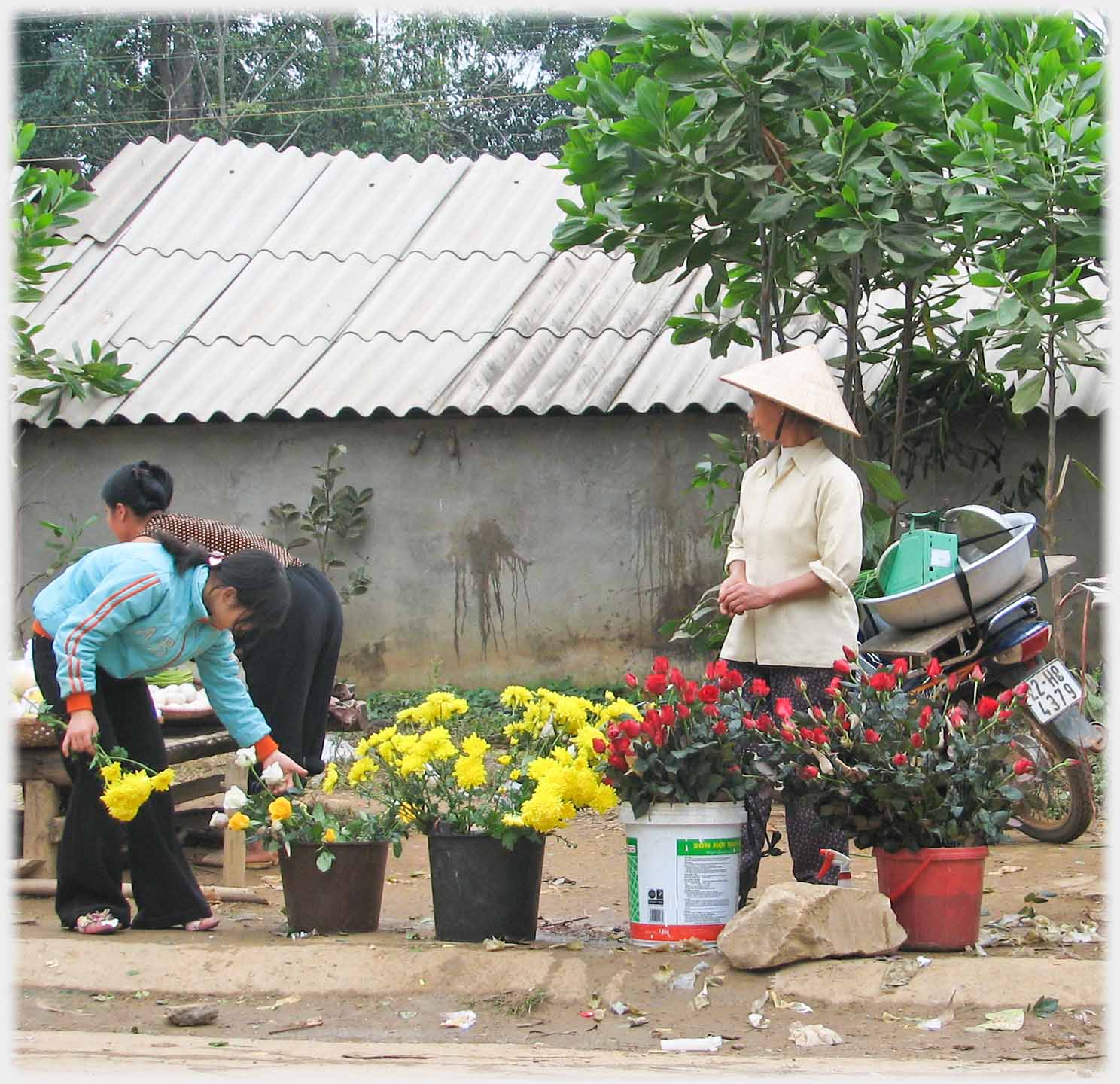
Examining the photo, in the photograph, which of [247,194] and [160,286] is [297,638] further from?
[247,194]

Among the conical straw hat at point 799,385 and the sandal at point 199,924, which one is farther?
the sandal at point 199,924

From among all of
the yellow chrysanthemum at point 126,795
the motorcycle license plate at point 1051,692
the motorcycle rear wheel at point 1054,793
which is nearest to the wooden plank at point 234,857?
the yellow chrysanthemum at point 126,795

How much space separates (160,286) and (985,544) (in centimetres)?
693

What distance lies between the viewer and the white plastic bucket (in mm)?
4074

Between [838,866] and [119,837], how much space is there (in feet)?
7.58

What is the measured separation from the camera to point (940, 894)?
3980 mm

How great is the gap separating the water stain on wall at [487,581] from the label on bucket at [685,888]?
5273 mm

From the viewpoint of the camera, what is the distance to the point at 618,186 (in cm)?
654

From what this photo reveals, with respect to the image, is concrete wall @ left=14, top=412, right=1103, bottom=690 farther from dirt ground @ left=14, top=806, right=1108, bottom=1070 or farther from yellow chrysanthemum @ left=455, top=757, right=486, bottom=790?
yellow chrysanthemum @ left=455, top=757, right=486, bottom=790

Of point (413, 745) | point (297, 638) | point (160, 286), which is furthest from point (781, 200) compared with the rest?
point (160, 286)

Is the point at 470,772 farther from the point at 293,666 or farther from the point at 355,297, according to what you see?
the point at 355,297

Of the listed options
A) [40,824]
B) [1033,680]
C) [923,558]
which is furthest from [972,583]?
[40,824]

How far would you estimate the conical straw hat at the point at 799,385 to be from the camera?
14.8 feet

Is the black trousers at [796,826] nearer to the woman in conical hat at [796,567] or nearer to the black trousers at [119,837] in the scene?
the woman in conical hat at [796,567]
